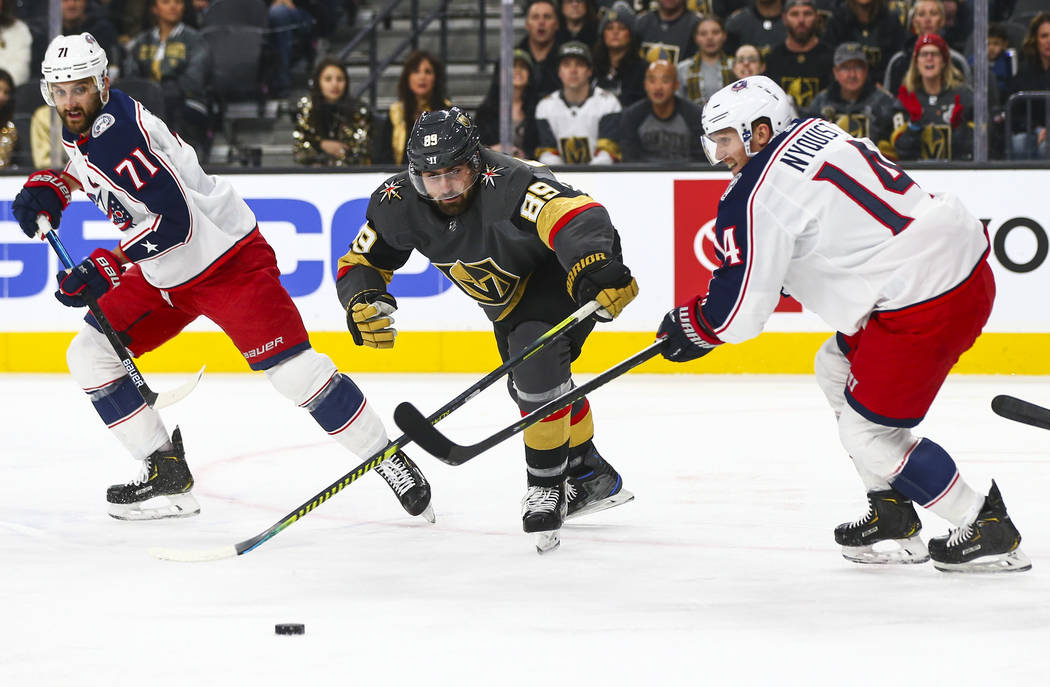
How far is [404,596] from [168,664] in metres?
0.63

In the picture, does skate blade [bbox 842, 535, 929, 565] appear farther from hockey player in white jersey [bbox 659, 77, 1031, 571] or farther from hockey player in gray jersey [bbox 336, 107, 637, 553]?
hockey player in gray jersey [bbox 336, 107, 637, 553]

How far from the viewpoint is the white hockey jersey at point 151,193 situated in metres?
3.58

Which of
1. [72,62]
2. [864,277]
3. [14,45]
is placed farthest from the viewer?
[14,45]

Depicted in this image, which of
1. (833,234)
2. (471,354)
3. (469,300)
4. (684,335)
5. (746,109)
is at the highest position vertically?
(746,109)

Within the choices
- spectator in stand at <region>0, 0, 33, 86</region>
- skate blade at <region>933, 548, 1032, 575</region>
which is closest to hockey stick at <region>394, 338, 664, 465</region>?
skate blade at <region>933, 548, 1032, 575</region>

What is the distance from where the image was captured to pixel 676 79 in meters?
7.00

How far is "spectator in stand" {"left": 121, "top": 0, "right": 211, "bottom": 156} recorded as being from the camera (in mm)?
7613

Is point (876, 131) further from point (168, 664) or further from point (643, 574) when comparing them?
point (168, 664)

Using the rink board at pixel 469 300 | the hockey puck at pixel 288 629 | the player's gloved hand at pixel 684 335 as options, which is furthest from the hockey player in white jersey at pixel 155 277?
the rink board at pixel 469 300

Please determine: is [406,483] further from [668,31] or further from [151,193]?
[668,31]

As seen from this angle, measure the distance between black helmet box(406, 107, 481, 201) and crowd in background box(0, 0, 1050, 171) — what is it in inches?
142

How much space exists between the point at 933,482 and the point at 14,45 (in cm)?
612

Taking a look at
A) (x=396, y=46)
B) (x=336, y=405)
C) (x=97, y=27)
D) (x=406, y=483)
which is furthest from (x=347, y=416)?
(x=97, y=27)

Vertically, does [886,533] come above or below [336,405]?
below
